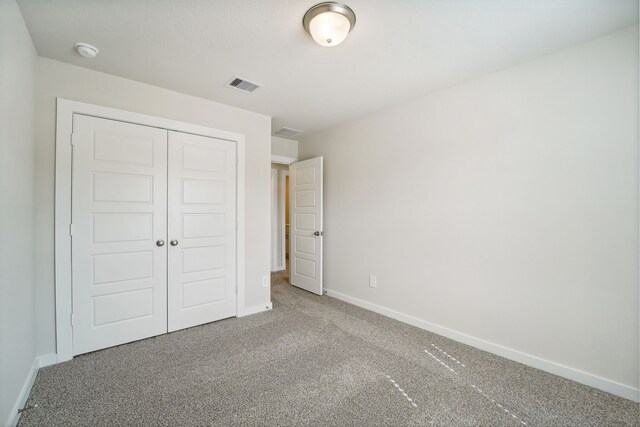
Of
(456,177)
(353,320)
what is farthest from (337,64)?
(353,320)

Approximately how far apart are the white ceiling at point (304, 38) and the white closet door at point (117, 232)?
26.2 inches

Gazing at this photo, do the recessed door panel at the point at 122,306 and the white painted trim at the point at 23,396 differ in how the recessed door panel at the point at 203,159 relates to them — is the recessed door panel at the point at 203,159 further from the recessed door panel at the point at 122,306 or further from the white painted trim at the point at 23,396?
the white painted trim at the point at 23,396

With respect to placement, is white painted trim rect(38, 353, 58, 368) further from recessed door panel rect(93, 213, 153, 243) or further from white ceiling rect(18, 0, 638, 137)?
white ceiling rect(18, 0, 638, 137)

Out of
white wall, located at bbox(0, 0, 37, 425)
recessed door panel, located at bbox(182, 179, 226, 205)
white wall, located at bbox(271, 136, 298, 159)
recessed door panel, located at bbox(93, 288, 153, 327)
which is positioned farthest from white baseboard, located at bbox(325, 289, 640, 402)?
white wall, located at bbox(0, 0, 37, 425)

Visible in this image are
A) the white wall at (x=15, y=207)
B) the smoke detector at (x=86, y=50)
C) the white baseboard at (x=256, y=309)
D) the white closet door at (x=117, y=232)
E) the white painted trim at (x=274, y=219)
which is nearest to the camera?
the white wall at (x=15, y=207)

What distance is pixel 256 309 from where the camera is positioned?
3441mm

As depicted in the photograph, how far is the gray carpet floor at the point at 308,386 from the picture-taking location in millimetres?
1666

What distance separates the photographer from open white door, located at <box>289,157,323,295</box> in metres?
4.10

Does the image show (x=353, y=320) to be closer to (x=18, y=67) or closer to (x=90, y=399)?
(x=90, y=399)

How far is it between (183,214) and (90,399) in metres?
1.67

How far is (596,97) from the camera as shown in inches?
77.0

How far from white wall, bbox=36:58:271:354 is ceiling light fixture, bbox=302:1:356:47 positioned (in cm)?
176

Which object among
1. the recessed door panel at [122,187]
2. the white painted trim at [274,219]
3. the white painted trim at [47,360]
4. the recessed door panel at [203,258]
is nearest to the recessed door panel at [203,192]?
the recessed door panel at [122,187]

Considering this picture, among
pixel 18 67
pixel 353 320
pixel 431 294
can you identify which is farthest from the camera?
pixel 353 320
